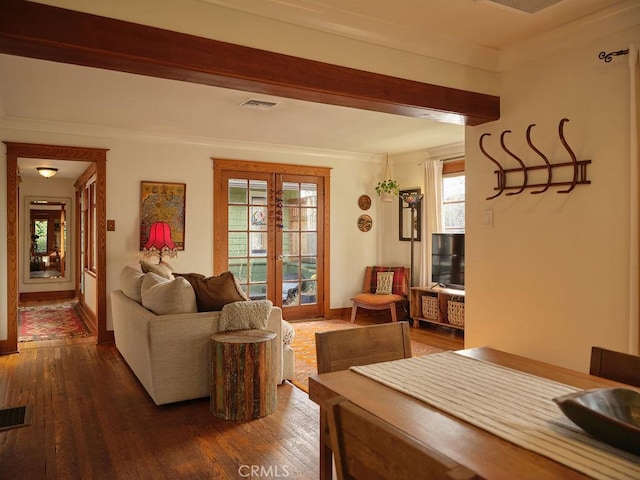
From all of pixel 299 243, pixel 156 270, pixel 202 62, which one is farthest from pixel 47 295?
pixel 202 62

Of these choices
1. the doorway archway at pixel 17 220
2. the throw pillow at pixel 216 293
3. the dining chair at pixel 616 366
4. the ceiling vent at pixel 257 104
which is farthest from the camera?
the doorway archway at pixel 17 220

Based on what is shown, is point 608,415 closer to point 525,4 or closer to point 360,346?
point 360,346

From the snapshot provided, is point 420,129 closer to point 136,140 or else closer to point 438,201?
point 438,201

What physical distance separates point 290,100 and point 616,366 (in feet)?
11.0

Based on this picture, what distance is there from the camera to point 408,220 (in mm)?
7043

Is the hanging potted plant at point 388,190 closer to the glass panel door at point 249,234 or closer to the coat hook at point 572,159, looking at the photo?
the glass panel door at point 249,234

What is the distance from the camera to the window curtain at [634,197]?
2.56 meters

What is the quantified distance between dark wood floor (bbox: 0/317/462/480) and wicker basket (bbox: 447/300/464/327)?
2585mm

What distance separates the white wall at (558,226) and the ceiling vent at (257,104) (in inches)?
72.9

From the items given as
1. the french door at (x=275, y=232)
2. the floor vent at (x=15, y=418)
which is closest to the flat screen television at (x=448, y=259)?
the french door at (x=275, y=232)

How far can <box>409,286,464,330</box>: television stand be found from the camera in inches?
225

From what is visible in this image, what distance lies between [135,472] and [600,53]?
342cm

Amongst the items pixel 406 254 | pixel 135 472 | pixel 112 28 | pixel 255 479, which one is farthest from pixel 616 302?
pixel 406 254

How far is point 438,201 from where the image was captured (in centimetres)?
645
